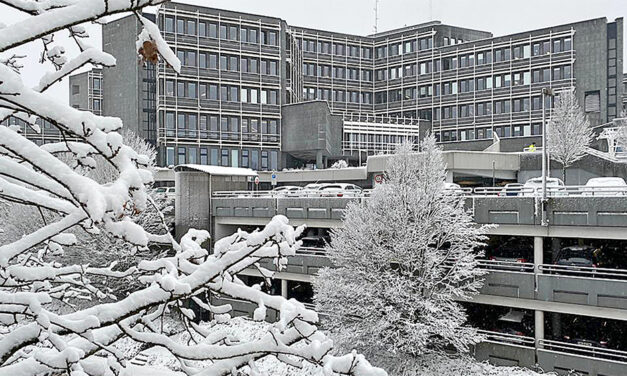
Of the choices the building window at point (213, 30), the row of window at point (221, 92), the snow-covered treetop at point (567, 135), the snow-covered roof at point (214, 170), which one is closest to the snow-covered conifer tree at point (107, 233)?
the snow-covered roof at point (214, 170)

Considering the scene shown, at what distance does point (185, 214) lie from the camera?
35.0 m

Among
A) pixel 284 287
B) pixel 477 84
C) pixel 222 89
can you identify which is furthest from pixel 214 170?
pixel 477 84

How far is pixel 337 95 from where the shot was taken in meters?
72.2

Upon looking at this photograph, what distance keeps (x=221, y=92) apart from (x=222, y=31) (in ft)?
17.8

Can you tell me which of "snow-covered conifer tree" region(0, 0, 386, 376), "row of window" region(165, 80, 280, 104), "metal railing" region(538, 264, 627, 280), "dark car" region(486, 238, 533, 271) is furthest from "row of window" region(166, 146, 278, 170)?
"snow-covered conifer tree" region(0, 0, 386, 376)

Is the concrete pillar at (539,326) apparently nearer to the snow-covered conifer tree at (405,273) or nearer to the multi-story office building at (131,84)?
the snow-covered conifer tree at (405,273)

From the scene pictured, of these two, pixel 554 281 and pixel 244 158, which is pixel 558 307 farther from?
pixel 244 158

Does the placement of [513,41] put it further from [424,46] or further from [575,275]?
[575,275]

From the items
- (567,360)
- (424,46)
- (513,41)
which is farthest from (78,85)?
(567,360)

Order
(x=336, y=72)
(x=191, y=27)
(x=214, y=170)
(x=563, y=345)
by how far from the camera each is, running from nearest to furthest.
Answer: (x=563, y=345) → (x=214, y=170) → (x=191, y=27) → (x=336, y=72)

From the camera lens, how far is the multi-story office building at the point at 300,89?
177 feet

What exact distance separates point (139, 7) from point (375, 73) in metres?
73.4

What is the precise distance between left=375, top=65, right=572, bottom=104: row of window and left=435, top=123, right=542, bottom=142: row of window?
13.9 feet

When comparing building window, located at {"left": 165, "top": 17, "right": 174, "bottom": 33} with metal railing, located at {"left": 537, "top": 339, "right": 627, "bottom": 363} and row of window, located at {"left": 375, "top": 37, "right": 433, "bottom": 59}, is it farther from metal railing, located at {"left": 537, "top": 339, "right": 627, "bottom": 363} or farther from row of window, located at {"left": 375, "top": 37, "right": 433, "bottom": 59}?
metal railing, located at {"left": 537, "top": 339, "right": 627, "bottom": 363}
